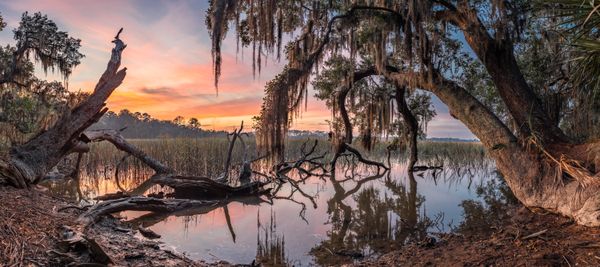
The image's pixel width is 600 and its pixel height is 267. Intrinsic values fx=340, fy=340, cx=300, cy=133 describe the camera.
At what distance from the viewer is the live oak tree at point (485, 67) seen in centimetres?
540

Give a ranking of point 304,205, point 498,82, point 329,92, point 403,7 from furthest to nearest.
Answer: point 329,92, point 304,205, point 403,7, point 498,82

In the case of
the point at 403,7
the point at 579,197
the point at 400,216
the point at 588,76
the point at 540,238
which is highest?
the point at 403,7

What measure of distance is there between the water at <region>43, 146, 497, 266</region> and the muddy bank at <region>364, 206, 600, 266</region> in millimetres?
592

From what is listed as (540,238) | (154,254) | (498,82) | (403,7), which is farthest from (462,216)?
(154,254)

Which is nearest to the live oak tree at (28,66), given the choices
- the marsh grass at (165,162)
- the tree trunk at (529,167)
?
the marsh grass at (165,162)

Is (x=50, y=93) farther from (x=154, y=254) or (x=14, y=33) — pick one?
(x=154, y=254)

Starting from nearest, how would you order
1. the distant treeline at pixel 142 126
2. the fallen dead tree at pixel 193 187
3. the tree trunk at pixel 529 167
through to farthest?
the tree trunk at pixel 529 167, the fallen dead tree at pixel 193 187, the distant treeline at pixel 142 126

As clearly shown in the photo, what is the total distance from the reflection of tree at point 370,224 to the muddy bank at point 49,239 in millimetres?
1892

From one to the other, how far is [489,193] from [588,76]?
6537 millimetres

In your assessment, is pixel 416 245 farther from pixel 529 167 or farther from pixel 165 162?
pixel 165 162

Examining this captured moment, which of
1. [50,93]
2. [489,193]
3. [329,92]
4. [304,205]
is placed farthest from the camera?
[50,93]

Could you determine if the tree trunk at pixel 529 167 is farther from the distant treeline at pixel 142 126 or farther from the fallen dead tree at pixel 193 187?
the distant treeline at pixel 142 126

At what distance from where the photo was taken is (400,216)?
307 inches

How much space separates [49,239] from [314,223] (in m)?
4.85
